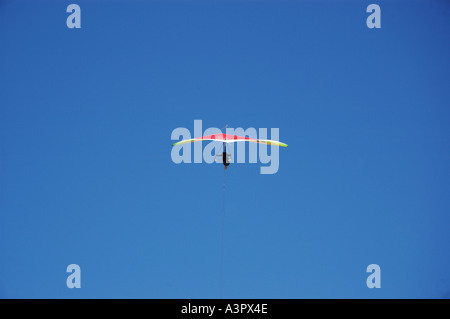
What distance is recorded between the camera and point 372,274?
9039 millimetres
